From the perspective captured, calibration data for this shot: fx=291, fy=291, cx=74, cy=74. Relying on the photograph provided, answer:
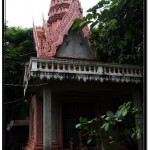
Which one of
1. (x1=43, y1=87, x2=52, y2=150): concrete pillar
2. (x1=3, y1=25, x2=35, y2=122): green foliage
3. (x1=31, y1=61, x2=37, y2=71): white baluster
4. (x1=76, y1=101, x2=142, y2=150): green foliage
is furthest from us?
(x1=43, y1=87, x2=52, y2=150): concrete pillar

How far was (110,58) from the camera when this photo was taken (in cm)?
510

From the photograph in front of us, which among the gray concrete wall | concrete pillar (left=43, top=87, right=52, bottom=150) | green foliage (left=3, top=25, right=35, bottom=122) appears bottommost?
concrete pillar (left=43, top=87, right=52, bottom=150)

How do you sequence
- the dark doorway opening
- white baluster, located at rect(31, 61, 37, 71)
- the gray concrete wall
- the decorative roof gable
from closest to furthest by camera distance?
white baluster, located at rect(31, 61, 37, 71) → the dark doorway opening → the decorative roof gable → the gray concrete wall

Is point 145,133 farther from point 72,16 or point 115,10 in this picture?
point 72,16

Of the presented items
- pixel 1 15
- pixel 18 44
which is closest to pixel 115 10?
pixel 1 15

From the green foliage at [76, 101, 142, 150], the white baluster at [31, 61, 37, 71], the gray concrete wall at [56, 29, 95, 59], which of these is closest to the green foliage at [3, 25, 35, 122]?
the white baluster at [31, 61, 37, 71]

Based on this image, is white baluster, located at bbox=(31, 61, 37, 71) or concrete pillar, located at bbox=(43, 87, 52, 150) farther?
concrete pillar, located at bbox=(43, 87, 52, 150)

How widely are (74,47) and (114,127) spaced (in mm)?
3884

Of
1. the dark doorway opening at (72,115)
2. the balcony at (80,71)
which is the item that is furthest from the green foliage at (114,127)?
the dark doorway opening at (72,115)

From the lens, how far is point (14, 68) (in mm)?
2822

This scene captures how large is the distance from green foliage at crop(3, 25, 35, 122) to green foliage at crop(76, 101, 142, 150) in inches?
25.8

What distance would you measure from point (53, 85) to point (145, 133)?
2.93 metres

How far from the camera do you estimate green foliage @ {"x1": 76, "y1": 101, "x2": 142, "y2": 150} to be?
177 centimetres

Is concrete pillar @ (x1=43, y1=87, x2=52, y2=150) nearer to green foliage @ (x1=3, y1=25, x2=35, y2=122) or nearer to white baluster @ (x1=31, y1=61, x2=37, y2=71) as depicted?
white baluster @ (x1=31, y1=61, x2=37, y2=71)
